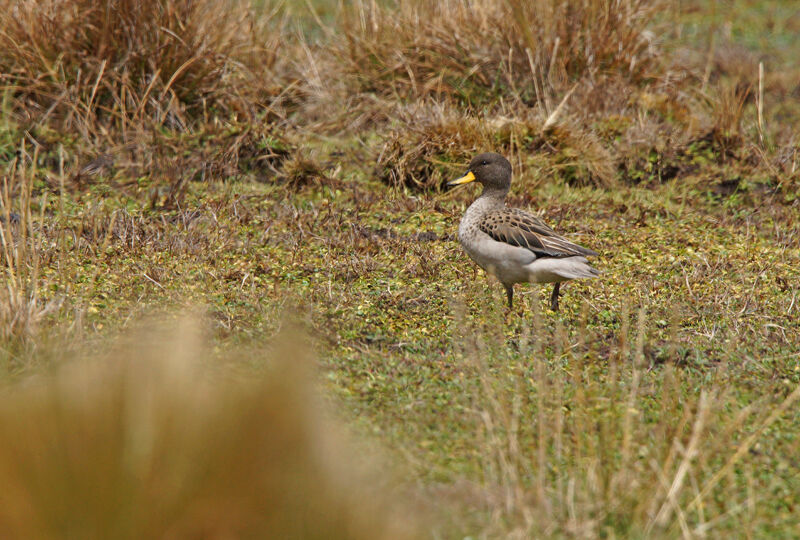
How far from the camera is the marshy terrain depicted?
266 centimetres

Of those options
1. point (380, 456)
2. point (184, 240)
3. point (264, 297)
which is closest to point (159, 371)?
point (380, 456)

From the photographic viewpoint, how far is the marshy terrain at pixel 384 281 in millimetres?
2662

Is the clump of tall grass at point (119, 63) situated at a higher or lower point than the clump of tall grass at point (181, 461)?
lower

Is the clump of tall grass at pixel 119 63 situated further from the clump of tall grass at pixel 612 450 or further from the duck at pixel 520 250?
the clump of tall grass at pixel 612 450

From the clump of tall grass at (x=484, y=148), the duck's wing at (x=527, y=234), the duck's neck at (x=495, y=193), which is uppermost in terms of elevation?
the duck's wing at (x=527, y=234)

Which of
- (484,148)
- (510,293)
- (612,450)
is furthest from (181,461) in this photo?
(484,148)

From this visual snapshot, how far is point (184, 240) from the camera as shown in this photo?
5801 mm

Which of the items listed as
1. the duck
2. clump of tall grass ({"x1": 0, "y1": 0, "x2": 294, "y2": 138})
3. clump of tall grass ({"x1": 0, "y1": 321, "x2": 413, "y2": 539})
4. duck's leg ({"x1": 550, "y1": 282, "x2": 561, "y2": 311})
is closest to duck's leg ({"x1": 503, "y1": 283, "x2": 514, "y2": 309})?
the duck

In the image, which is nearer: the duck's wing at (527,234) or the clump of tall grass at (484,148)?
the duck's wing at (527,234)

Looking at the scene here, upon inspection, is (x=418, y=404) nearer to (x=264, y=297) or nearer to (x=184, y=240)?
(x=264, y=297)

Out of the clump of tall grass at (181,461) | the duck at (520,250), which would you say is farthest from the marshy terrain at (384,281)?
the duck at (520,250)

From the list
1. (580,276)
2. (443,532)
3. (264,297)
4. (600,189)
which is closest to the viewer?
(443,532)

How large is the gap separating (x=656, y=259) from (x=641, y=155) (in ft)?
5.95

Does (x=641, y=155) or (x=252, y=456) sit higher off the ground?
(x=252, y=456)
